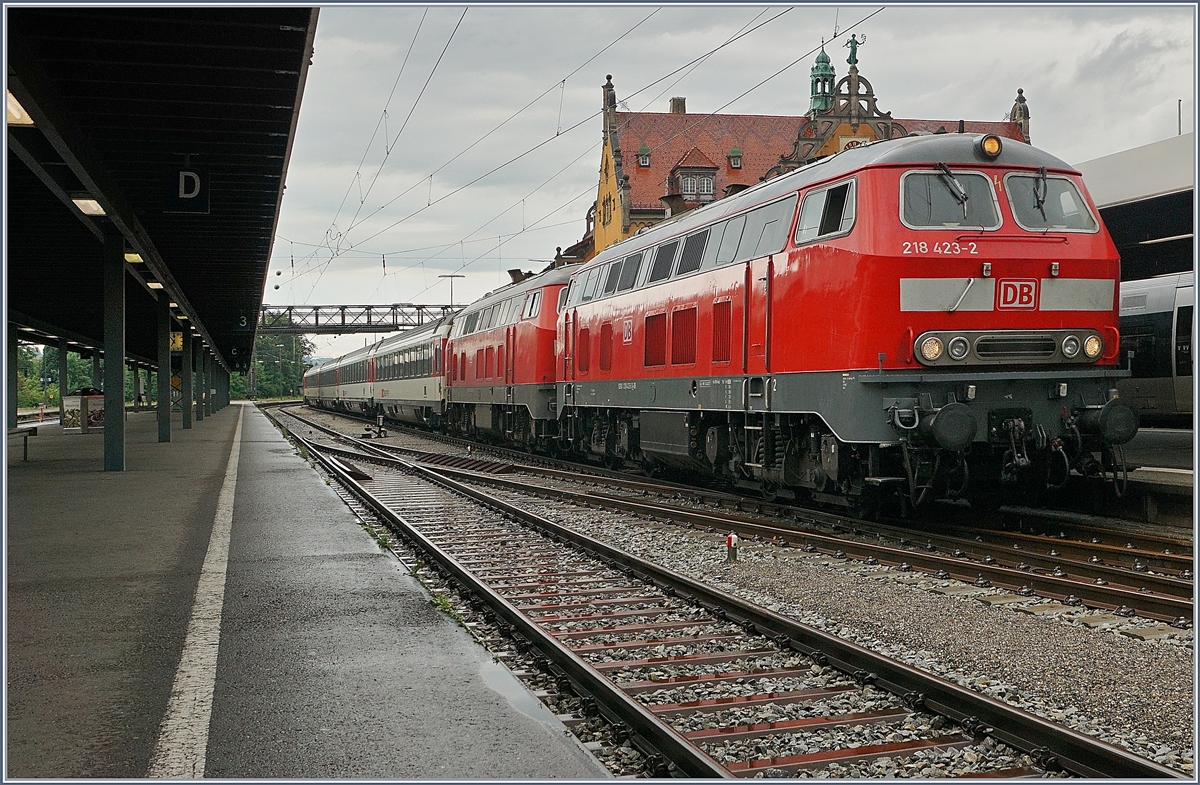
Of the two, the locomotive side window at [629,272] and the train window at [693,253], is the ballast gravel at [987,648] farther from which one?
the locomotive side window at [629,272]

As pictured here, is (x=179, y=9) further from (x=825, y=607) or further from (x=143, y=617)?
(x=825, y=607)

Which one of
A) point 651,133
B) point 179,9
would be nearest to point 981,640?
point 179,9

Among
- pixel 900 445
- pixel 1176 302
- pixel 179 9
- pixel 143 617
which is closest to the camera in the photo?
pixel 143 617

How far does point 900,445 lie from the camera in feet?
33.3

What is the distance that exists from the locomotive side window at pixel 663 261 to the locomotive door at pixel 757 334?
2.69m

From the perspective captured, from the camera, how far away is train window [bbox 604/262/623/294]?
17.1 m

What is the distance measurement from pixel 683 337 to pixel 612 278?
142 inches

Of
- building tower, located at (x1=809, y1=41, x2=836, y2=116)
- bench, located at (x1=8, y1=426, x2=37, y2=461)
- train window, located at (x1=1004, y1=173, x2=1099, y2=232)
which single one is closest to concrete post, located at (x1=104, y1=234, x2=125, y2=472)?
bench, located at (x1=8, y1=426, x2=37, y2=461)

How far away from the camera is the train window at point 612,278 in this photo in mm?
17078

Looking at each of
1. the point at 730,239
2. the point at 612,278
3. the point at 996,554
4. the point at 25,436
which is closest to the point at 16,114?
the point at 730,239

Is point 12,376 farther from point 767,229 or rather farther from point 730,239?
point 767,229

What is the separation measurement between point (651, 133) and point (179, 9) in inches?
2243

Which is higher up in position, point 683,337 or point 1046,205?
point 1046,205

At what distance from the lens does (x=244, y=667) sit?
6.33 meters
